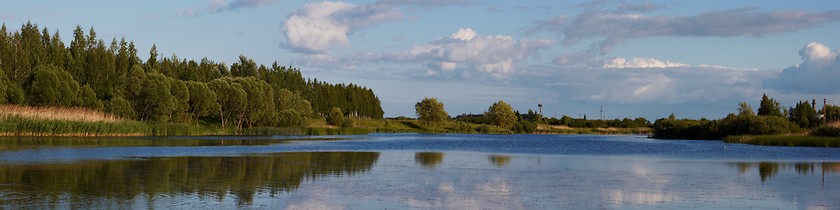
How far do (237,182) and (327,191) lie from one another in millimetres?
3740

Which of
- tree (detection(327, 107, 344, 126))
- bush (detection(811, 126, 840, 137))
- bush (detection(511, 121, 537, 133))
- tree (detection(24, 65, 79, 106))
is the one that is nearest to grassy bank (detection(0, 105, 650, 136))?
tree (detection(24, 65, 79, 106))

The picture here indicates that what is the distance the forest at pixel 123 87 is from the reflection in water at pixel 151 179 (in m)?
44.1

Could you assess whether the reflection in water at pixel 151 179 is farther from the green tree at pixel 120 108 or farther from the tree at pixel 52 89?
the green tree at pixel 120 108

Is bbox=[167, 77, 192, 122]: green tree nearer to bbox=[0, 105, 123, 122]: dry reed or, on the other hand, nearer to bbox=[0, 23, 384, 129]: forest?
bbox=[0, 23, 384, 129]: forest

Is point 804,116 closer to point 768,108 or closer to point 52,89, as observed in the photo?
point 768,108

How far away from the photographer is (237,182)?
22.9 m

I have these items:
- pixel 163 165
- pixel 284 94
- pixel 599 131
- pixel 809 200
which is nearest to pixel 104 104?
pixel 284 94

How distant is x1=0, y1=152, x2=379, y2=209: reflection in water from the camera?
18.2 meters

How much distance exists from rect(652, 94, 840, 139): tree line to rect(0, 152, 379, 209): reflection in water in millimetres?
A: 52715

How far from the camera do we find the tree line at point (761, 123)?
7731 cm

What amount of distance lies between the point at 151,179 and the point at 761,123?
67242 millimetres

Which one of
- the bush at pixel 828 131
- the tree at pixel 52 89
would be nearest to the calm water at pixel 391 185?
the bush at pixel 828 131

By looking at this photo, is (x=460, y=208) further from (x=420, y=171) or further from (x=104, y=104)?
(x=104, y=104)

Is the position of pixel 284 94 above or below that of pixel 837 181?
above
